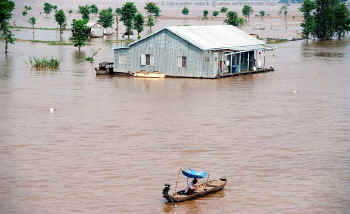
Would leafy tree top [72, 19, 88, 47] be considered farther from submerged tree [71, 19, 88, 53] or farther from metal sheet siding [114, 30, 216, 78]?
metal sheet siding [114, 30, 216, 78]

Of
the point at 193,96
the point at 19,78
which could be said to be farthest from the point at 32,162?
the point at 19,78

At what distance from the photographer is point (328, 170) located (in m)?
29.9

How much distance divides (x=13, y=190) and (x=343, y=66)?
182 feet

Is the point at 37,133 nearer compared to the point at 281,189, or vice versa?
the point at 281,189

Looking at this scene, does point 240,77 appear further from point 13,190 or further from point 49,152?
point 13,190

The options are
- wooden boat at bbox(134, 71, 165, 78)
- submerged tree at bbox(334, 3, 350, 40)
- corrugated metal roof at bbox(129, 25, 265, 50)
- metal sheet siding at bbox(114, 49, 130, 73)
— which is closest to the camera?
corrugated metal roof at bbox(129, 25, 265, 50)

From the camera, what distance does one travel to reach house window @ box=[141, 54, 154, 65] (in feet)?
206

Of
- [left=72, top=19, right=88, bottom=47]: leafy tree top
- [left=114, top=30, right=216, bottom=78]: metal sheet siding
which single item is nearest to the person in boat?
[left=114, top=30, right=216, bottom=78]: metal sheet siding

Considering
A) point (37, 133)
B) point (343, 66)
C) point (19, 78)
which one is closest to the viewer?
point (37, 133)

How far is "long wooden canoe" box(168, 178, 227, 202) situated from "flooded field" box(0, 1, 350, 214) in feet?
0.85

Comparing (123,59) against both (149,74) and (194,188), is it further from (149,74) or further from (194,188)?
(194,188)

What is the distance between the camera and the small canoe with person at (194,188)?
24.8 m

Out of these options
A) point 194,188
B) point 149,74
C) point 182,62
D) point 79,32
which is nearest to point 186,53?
point 182,62

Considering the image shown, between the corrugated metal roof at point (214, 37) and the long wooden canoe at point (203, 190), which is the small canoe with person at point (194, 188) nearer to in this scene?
the long wooden canoe at point (203, 190)
